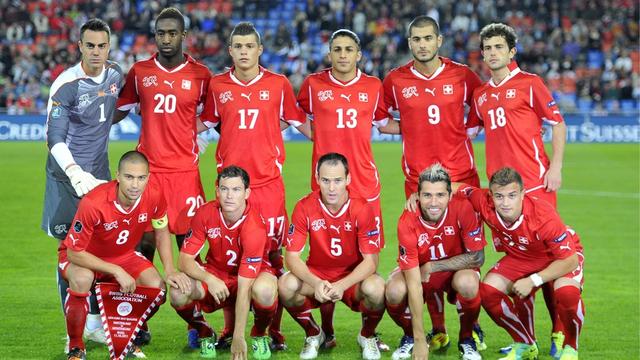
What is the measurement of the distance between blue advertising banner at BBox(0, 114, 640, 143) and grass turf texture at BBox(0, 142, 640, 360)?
404cm

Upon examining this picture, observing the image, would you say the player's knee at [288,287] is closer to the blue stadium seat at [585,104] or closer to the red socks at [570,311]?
the red socks at [570,311]

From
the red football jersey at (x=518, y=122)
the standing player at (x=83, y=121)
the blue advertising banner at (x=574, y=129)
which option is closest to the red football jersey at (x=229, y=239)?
the standing player at (x=83, y=121)

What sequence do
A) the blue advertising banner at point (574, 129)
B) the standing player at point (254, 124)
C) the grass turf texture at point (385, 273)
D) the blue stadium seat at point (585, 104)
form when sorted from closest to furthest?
the grass turf texture at point (385, 273) < the standing player at point (254, 124) < the blue advertising banner at point (574, 129) < the blue stadium seat at point (585, 104)

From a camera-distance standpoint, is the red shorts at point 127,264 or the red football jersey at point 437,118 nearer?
the red shorts at point 127,264

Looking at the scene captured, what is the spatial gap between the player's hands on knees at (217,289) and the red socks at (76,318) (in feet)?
2.77

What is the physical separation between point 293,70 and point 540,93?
73.0 feet

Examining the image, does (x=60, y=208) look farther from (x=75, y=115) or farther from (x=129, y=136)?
(x=129, y=136)

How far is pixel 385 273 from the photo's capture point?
1000 centimetres

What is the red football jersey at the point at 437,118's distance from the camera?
740 cm

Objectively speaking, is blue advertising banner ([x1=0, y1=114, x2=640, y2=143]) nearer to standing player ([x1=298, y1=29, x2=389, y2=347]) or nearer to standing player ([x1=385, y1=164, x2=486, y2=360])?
standing player ([x1=298, y1=29, x2=389, y2=347])

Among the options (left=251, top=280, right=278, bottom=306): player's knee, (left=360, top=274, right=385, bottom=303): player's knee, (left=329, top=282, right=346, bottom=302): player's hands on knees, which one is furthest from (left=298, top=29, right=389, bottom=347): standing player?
(left=251, top=280, right=278, bottom=306): player's knee

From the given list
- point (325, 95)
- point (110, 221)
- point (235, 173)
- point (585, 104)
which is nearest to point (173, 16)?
point (325, 95)

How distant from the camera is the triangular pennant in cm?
643

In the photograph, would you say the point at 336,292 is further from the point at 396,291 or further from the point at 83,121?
the point at 83,121
